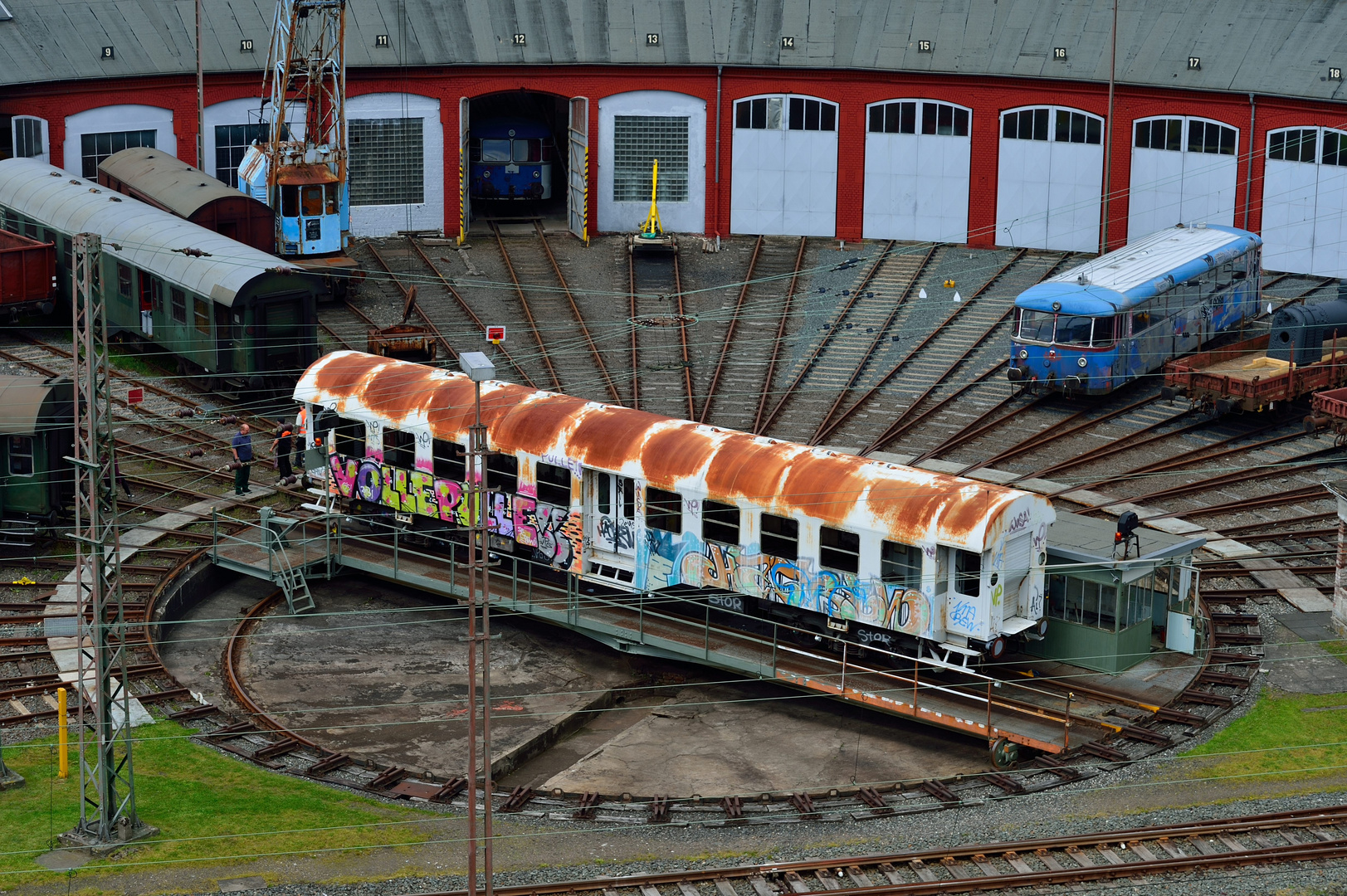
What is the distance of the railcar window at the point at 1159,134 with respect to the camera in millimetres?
52062

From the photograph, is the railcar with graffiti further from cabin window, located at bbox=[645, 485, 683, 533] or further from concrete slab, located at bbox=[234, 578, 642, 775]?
concrete slab, located at bbox=[234, 578, 642, 775]

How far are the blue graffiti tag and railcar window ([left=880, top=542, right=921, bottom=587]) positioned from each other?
0.74 metres

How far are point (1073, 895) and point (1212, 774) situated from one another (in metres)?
4.51

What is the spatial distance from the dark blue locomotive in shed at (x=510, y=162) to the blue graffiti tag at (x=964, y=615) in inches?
1294

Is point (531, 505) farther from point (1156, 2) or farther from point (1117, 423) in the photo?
point (1156, 2)

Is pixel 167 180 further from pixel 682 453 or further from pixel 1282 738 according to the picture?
pixel 1282 738

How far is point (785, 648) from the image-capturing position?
29516mm

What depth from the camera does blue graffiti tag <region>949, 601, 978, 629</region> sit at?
28.6m

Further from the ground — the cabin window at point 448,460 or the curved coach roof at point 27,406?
the curved coach roof at point 27,406

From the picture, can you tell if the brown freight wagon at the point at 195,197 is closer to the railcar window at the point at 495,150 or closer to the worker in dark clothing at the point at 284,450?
the railcar window at the point at 495,150

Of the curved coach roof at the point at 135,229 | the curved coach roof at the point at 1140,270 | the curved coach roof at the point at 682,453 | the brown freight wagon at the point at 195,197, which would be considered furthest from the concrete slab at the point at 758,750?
the brown freight wagon at the point at 195,197

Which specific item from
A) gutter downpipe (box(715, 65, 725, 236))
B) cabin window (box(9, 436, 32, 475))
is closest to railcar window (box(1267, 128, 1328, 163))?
gutter downpipe (box(715, 65, 725, 236))

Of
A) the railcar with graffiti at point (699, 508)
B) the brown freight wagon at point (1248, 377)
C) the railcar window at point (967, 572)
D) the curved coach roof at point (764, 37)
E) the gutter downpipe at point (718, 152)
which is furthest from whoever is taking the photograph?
the gutter downpipe at point (718, 152)

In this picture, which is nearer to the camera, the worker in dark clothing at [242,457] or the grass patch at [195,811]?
the grass patch at [195,811]
